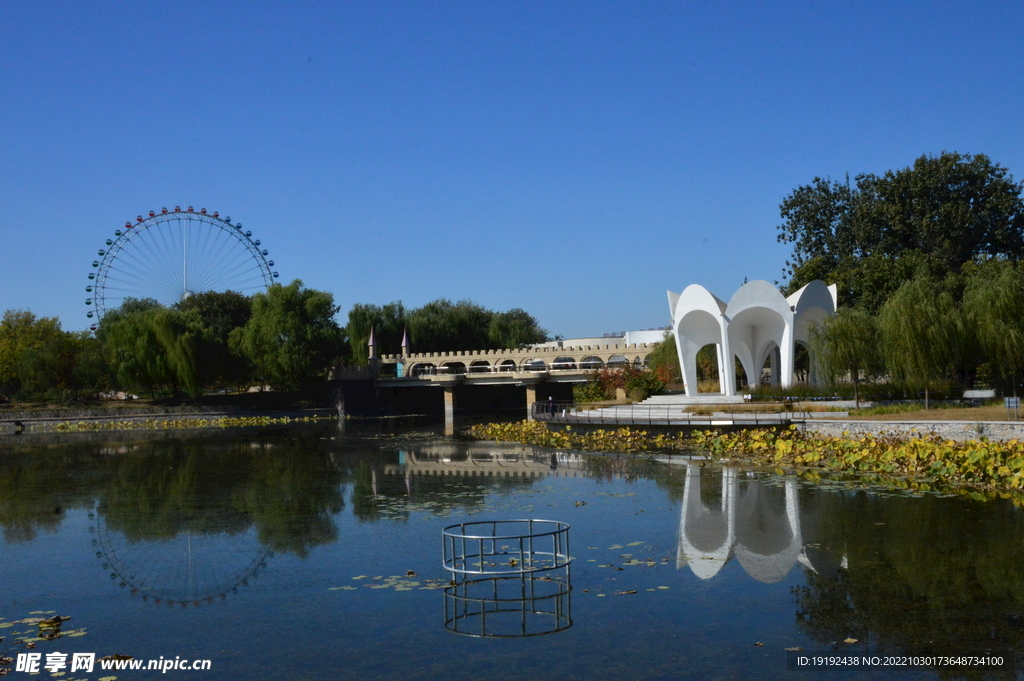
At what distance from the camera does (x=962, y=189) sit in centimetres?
4697

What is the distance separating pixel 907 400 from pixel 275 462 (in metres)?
21.1

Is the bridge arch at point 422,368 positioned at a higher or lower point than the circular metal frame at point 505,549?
higher

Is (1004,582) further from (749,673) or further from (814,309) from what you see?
(814,309)

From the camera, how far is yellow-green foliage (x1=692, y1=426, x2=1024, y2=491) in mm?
17375

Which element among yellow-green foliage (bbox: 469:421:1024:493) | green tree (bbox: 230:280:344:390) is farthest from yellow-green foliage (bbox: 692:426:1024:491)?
green tree (bbox: 230:280:344:390)

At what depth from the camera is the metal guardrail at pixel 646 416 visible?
28312 mm

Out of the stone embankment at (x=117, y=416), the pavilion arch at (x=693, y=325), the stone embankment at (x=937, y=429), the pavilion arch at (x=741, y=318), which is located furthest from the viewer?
the stone embankment at (x=117, y=416)

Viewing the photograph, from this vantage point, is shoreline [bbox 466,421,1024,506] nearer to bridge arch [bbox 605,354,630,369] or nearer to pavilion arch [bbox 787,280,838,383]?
pavilion arch [bbox 787,280,838,383]

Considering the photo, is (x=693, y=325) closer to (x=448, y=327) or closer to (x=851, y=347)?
(x=851, y=347)

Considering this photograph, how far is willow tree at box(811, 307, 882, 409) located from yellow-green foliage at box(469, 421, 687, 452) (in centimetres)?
630

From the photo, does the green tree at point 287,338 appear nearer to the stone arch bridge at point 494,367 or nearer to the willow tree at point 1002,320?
the stone arch bridge at point 494,367

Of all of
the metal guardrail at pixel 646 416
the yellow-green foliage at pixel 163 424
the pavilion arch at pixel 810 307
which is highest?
the pavilion arch at pixel 810 307

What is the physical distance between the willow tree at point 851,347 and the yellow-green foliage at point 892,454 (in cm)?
543

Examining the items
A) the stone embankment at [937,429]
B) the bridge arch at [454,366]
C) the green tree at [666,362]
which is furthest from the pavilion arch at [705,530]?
the bridge arch at [454,366]
